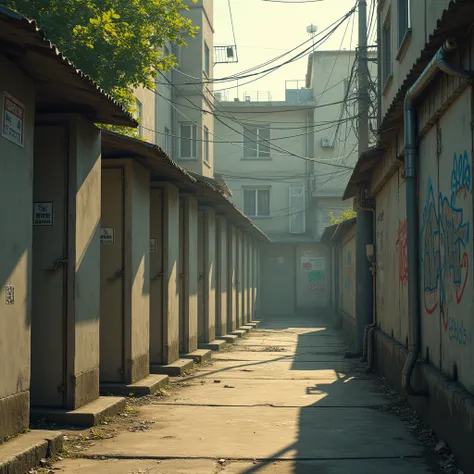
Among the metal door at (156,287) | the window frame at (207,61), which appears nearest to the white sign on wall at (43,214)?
the metal door at (156,287)

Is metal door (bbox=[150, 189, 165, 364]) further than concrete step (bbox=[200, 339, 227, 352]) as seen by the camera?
No

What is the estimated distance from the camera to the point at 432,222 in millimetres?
8320

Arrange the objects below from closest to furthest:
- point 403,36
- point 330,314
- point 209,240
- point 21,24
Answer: point 21,24, point 403,36, point 209,240, point 330,314

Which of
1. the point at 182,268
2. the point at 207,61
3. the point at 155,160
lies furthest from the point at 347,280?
the point at 155,160

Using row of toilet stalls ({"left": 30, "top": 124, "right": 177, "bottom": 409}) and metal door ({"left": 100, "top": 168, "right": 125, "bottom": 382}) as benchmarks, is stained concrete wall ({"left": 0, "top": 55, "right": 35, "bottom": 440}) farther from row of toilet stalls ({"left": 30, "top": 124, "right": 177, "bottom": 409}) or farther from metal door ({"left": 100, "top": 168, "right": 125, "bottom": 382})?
metal door ({"left": 100, "top": 168, "right": 125, "bottom": 382})

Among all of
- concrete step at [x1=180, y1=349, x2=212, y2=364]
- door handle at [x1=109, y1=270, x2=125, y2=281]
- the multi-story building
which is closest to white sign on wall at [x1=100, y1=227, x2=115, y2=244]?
door handle at [x1=109, y1=270, x2=125, y2=281]

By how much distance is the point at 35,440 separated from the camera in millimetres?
6480

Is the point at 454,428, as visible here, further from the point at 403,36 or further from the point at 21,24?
the point at 403,36

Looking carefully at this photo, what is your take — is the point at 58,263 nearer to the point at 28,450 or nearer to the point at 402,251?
the point at 28,450

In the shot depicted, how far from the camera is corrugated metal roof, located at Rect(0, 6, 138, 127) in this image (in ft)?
18.6

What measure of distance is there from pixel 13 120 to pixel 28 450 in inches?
103

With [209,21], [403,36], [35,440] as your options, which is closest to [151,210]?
[403,36]

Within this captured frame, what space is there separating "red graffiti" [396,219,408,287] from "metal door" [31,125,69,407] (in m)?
4.58

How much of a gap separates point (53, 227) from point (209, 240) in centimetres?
945
